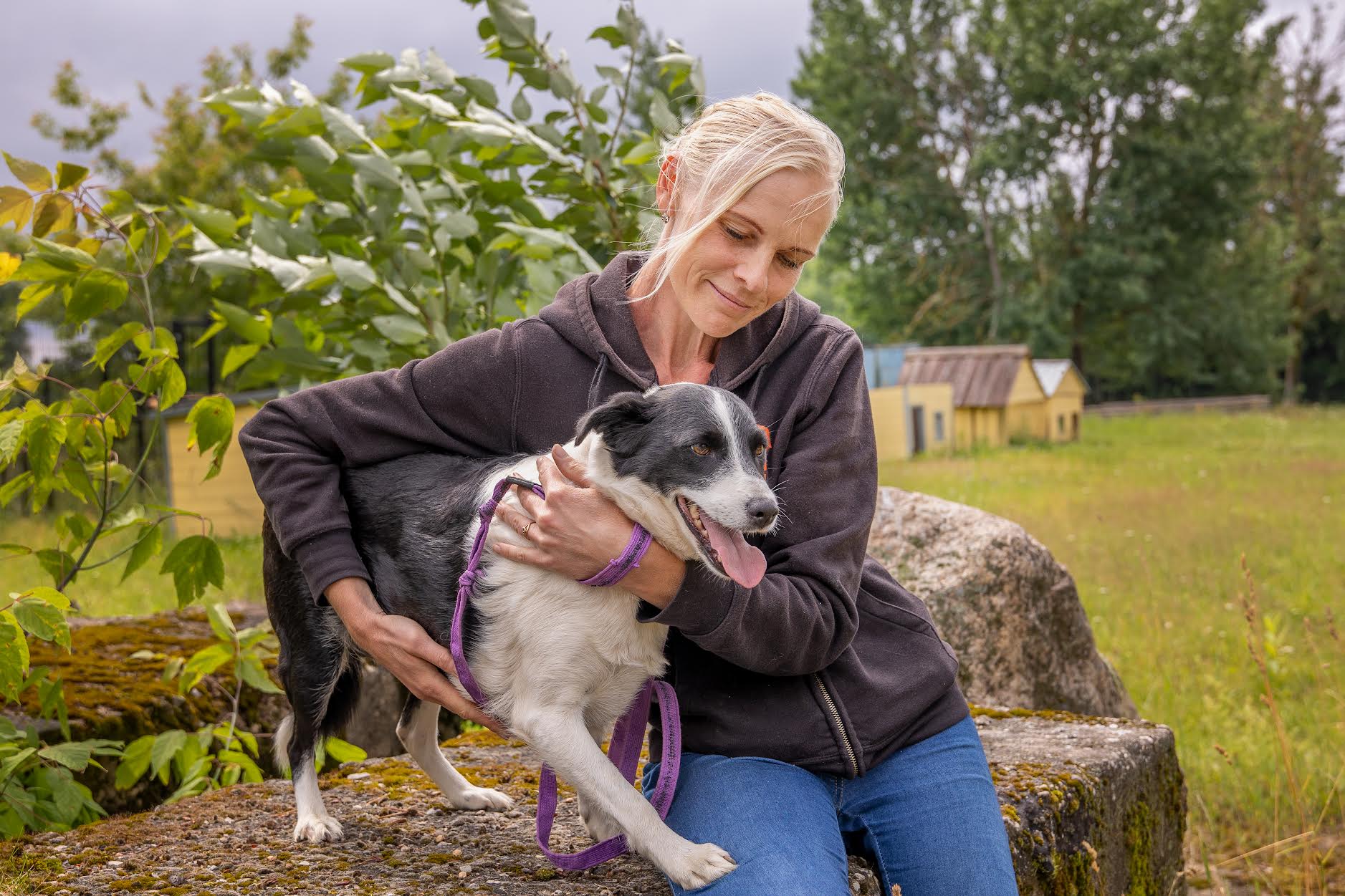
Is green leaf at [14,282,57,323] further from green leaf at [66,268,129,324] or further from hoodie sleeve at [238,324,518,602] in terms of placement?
hoodie sleeve at [238,324,518,602]

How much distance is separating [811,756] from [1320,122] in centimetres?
3885

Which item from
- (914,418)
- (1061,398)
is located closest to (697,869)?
(914,418)

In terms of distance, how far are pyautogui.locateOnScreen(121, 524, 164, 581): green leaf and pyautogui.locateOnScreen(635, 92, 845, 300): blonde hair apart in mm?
1650

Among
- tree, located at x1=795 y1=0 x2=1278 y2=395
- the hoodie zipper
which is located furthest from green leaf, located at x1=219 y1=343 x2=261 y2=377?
tree, located at x1=795 y1=0 x2=1278 y2=395

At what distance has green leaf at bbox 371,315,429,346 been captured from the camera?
3289mm

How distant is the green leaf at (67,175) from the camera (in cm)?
266

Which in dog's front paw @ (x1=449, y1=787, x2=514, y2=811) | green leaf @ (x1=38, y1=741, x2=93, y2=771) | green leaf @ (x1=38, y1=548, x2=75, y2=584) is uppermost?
green leaf @ (x1=38, y1=548, x2=75, y2=584)

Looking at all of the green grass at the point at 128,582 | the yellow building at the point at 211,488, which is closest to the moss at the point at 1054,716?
the green grass at the point at 128,582

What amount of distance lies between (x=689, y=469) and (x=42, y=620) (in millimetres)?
1535

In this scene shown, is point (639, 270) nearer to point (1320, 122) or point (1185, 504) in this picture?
point (1185, 504)

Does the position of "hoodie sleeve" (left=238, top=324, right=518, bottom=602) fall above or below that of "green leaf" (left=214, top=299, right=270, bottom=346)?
below

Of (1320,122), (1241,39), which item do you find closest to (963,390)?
(1241,39)

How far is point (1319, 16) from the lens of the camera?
32562 millimetres

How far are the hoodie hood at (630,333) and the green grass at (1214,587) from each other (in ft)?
7.23
